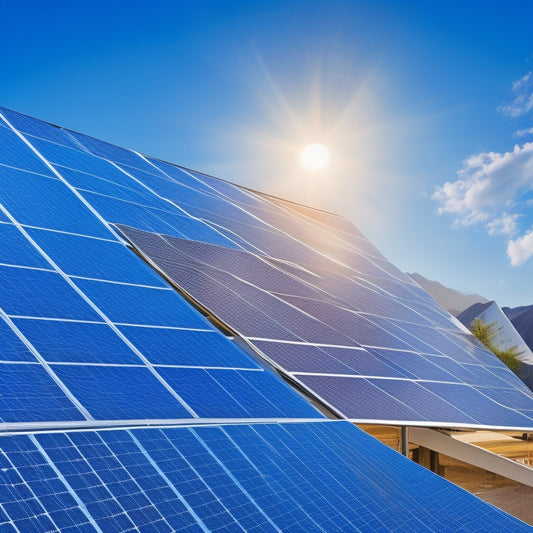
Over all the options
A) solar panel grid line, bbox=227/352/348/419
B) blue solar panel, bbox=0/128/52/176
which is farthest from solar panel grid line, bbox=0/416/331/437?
blue solar panel, bbox=0/128/52/176

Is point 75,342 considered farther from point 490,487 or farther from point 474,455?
point 490,487

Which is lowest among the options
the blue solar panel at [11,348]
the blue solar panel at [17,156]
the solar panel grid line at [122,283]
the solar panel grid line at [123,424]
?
the solar panel grid line at [123,424]

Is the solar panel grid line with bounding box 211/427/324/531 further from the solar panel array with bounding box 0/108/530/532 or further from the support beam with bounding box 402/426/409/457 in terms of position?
the support beam with bounding box 402/426/409/457

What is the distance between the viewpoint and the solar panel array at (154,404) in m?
4.99

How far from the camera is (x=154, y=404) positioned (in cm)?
671

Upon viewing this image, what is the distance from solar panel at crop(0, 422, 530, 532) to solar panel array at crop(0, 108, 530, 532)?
0.05ft

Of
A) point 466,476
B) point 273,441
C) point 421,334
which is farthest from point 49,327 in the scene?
point 466,476

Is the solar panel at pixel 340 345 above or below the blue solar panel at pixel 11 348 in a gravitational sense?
above

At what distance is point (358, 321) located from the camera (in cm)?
1434

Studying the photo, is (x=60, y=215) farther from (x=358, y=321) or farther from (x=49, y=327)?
(x=358, y=321)

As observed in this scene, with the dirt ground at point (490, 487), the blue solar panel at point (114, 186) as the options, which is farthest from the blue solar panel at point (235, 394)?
the dirt ground at point (490, 487)

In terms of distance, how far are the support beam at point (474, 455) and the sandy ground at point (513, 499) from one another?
380cm

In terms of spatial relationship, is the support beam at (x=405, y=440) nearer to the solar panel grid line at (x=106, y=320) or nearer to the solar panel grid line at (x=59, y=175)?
the solar panel grid line at (x=106, y=320)

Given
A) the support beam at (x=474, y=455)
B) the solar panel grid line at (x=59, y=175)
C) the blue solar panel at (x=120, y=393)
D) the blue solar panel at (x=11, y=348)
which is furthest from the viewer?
the solar panel grid line at (x=59, y=175)
